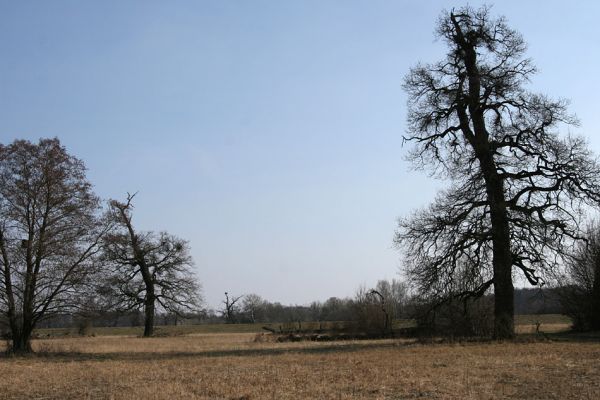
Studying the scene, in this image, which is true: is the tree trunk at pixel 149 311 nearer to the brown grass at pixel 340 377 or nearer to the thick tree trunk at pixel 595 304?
the brown grass at pixel 340 377

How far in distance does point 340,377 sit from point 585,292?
84.8 ft

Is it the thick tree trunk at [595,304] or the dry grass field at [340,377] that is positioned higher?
the thick tree trunk at [595,304]

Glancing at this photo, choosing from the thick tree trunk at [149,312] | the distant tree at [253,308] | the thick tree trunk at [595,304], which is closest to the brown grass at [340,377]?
the thick tree trunk at [595,304]

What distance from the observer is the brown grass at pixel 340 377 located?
1141 centimetres

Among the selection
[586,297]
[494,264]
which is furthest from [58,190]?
[586,297]

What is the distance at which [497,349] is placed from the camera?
65.4 ft

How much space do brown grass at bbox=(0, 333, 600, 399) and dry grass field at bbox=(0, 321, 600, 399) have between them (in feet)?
0.07

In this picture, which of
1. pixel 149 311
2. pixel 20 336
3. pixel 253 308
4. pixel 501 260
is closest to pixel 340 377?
pixel 501 260

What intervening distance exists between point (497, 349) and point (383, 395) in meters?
10.3

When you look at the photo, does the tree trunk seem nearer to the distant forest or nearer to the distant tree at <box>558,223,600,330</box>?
the distant forest

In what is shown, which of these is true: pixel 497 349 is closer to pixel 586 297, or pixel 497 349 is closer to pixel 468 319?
pixel 468 319

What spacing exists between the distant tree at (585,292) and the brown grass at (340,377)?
1459 cm

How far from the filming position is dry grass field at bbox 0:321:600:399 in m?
11.4

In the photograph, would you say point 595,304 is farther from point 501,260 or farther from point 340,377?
point 340,377
